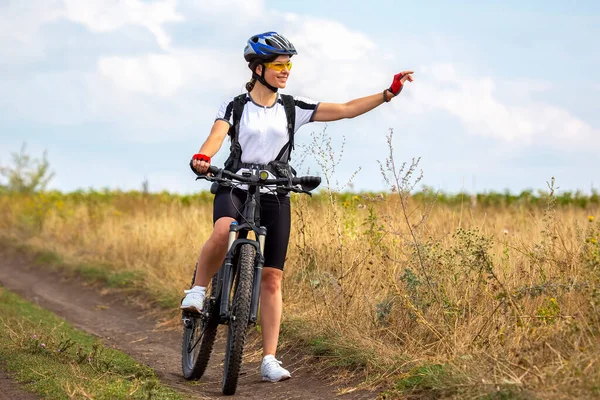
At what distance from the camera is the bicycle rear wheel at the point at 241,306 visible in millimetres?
5500

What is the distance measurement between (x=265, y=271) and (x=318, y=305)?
1868 millimetres

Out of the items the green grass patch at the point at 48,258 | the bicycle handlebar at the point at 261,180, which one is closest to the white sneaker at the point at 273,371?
the bicycle handlebar at the point at 261,180

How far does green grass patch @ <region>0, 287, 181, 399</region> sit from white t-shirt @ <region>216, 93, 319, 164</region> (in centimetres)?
174

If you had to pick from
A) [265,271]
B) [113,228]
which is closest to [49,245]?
[113,228]

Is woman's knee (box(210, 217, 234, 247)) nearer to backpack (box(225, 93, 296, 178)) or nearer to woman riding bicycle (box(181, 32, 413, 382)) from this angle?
woman riding bicycle (box(181, 32, 413, 382))

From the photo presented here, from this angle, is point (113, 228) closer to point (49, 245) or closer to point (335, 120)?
point (49, 245)

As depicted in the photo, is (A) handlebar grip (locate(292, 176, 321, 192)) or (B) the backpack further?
(B) the backpack

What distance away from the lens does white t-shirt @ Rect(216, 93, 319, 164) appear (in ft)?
19.0

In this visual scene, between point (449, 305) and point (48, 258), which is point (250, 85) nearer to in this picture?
point (449, 305)

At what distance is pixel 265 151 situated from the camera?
19.0 feet

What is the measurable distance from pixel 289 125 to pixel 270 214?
66cm

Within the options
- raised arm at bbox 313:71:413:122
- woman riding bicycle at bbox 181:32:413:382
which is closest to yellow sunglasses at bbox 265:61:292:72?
woman riding bicycle at bbox 181:32:413:382

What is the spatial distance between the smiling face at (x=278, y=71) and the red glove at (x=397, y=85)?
2.50ft

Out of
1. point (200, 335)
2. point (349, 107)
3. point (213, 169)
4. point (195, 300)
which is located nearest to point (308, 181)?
point (213, 169)
